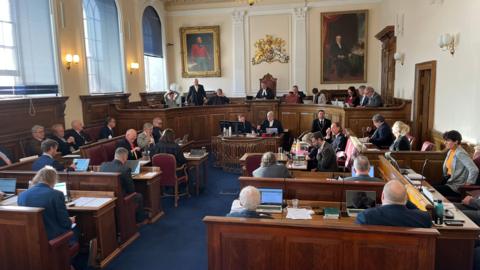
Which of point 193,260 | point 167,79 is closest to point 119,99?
point 167,79

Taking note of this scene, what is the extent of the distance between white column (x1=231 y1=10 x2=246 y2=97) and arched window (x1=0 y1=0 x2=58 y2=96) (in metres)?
7.32

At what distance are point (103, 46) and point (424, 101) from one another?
8.84m

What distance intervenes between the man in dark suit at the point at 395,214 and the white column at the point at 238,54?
1181 centimetres

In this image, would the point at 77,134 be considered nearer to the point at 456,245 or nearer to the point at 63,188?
the point at 63,188

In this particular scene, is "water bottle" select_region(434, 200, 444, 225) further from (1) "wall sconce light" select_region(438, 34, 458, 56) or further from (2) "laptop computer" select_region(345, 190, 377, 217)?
(1) "wall sconce light" select_region(438, 34, 458, 56)

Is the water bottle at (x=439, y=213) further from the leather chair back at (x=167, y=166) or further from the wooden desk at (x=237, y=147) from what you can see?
the wooden desk at (x=237, y=147)

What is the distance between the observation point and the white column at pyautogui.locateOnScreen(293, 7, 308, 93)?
13.9 meters

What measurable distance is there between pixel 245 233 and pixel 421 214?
151 centimetres

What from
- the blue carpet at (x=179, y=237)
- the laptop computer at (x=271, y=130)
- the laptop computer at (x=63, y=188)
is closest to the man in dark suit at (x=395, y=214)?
the blue carpet at (x=179, y=237)

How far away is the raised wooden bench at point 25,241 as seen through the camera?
3689 mm

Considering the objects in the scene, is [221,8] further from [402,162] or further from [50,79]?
[402,162]

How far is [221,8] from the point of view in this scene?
14.5m

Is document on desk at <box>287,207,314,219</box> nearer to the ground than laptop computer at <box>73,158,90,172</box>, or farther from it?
nearer to the ground

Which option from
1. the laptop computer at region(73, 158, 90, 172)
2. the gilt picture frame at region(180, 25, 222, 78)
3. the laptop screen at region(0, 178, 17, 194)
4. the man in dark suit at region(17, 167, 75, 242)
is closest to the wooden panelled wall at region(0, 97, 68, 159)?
the laptop computer at region(73, 158, 90, 172)
